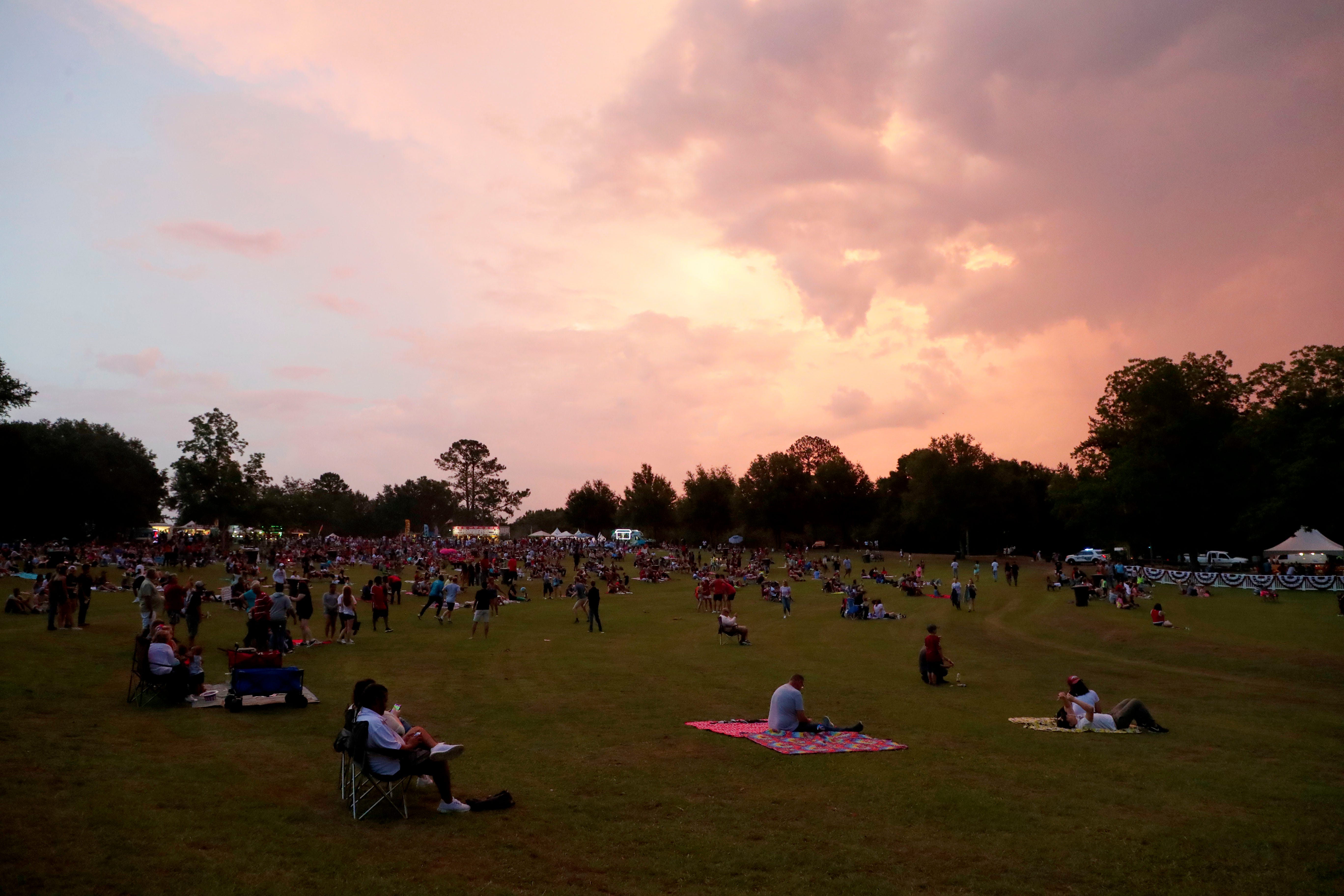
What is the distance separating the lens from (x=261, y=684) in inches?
521

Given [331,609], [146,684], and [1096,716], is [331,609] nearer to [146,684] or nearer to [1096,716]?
[146,684]

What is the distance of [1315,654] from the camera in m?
24.1

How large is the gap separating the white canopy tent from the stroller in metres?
52.7

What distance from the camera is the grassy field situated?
6766 mm

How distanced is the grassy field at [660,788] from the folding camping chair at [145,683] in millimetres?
423

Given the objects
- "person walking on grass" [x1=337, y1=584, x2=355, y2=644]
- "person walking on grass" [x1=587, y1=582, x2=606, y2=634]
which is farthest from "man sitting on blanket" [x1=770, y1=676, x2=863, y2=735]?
"person walking on grass" [x1=587, y1=582, x2=606, y2=634]

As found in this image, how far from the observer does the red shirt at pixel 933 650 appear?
18312 mm

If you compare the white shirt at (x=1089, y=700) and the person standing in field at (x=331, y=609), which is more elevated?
the person standing in field at (x=331, y=609)

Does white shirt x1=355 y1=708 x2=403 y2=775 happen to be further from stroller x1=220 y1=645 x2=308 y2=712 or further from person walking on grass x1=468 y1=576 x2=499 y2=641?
person walking on grass x1=468 y1=576 x2=499 y2=641

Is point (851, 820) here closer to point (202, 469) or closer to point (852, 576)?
point (852, 576)

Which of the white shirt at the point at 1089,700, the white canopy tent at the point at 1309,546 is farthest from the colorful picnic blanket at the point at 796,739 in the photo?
the white canopy tent at the point at 1309,546

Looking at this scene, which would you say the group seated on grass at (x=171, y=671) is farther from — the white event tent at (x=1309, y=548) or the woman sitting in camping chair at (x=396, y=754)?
the white event tent at (x=1309, y=548)

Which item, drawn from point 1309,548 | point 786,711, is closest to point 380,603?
point 786,711

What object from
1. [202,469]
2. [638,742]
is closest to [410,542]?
[202,469]
